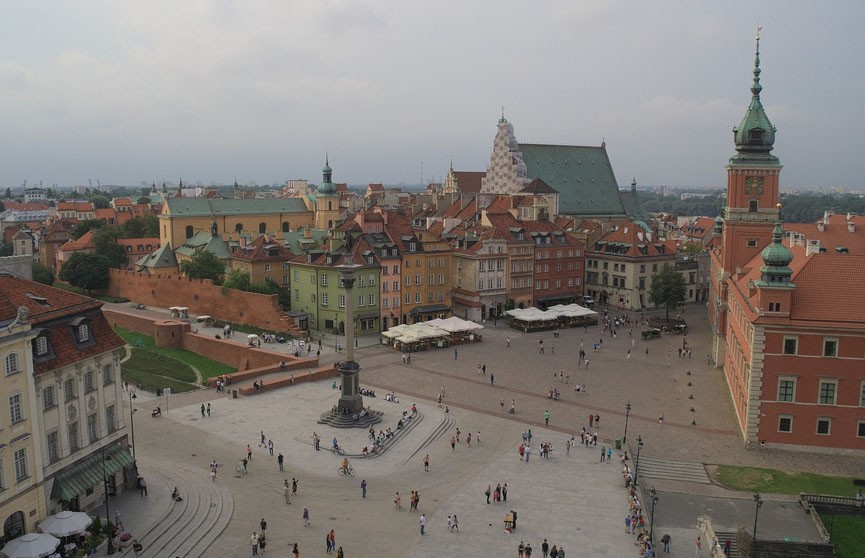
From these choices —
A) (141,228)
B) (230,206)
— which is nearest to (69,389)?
(230,206)

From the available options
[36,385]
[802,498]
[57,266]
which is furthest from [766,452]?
[57,266]

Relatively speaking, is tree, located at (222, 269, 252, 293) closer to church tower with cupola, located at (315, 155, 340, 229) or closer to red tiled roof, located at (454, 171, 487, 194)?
church tower with cupola, located at (315, 155, 340, 229)

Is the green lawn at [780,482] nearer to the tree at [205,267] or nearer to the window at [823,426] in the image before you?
the window at [823,426]

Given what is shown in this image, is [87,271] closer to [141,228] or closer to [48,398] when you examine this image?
[141,228]

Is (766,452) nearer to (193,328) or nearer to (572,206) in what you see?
(193,328)

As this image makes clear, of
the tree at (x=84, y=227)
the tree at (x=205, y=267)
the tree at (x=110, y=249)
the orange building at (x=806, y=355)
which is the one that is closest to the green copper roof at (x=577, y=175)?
the tree at (x=205, y=267)

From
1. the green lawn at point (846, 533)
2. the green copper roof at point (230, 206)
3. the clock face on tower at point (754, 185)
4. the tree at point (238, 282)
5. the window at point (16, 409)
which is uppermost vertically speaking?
the clock face on tower at point (754, 185)

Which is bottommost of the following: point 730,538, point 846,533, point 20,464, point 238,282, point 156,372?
point 846,533

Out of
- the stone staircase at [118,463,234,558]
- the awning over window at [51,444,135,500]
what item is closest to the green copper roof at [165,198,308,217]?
the stone staircase at [118,463,234,558]
